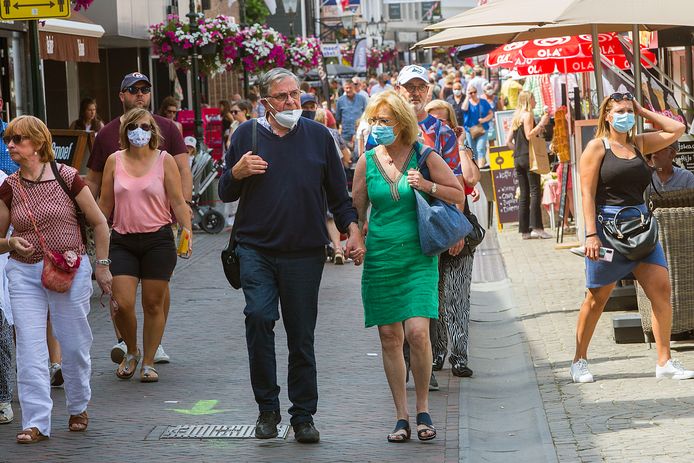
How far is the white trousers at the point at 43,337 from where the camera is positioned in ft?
23.6

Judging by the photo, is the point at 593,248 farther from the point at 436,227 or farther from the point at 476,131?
the point at 476,131

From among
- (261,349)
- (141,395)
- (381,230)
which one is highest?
(381,230)

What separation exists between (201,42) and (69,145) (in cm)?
1128

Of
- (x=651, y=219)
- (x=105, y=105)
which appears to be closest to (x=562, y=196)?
(x=651, y=219)

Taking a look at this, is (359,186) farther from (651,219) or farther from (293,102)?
(651,219)

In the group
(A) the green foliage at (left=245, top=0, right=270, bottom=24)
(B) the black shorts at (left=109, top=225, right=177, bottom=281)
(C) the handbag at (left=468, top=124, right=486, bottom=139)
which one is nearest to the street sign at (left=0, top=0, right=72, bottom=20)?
(B) the black shorts at (left=109, top=225, right=177, bottom=281)

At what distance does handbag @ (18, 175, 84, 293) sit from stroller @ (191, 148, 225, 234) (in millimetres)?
11664

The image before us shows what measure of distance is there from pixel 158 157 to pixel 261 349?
7.80ft

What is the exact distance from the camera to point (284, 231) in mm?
7117

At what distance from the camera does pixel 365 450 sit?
6953 mm

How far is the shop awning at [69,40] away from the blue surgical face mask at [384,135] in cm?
1155

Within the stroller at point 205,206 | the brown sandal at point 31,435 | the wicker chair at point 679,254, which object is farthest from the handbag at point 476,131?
the brown sandal at point 31,435

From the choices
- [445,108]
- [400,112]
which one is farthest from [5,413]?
[445,108]

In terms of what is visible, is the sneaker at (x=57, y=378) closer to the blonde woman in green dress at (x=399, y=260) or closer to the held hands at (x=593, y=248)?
the blonde woman in green dress at (x=399, y=260)
